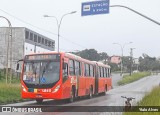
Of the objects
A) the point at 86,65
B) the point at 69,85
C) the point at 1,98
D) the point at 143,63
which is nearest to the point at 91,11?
the point at 86,65

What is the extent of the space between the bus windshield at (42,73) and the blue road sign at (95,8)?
5.77 m

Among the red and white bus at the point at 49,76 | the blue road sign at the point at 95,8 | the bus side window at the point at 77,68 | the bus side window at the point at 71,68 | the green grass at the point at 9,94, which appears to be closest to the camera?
the red and white bus at the point at 49,76

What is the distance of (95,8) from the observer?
27.4 m

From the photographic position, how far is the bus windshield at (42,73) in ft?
74.9

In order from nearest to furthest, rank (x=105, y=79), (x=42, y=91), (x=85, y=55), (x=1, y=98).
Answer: (x=42, y=91)
(x=1, y=98)
(x=105, y=79)
(x=85, y=55)

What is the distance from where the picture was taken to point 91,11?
27.7 metres

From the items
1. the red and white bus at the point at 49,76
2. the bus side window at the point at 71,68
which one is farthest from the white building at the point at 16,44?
the red and white bus at the point at 49,76

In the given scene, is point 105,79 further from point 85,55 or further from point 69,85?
point 85,55

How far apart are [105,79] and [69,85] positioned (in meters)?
13.7

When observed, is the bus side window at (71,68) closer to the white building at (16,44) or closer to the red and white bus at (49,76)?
the red and white bus at (49,76)

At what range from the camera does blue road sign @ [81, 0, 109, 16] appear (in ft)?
88.8

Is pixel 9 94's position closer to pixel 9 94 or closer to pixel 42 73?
pixel 9 94

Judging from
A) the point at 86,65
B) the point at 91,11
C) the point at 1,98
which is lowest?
the point at 1,98

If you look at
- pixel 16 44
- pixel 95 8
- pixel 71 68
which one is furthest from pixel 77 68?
pixel 16 44
